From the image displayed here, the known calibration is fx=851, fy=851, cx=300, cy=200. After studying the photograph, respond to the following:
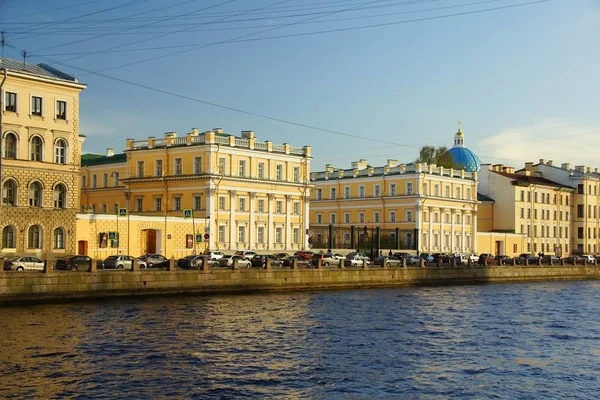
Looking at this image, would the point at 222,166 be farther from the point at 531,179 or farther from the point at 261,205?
the point at 531,179

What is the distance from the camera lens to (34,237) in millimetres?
50406

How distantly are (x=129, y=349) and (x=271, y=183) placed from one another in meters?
→ 46.3

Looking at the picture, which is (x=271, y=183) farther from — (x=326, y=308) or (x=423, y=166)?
(x=326, y=308)

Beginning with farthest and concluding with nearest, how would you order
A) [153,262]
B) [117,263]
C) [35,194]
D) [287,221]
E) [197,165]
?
[287,221]
[197,165]
[35,194]
[153,262]
[117,263]

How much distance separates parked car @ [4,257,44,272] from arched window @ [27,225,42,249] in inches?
298

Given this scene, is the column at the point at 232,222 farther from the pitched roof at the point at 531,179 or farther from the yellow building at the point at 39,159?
the pitched roof at the point at 531,179

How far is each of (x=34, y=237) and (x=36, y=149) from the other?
17.2 feet

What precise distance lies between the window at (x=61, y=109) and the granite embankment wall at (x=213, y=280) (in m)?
15.1

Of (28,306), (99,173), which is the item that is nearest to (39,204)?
(28,306)

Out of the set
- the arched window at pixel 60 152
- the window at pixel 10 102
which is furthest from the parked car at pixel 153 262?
the window at pixel 10 102

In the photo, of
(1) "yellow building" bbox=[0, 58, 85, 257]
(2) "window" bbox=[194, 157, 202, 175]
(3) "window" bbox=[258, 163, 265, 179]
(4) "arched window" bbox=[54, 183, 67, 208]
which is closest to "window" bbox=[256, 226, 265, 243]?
(3) "window" bbox=[258, 163, 265, 179]

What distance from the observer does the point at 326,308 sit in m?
39.4

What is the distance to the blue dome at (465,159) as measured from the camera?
100938mm

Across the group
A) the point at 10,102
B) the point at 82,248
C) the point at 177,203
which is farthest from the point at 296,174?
the point at 10,102
